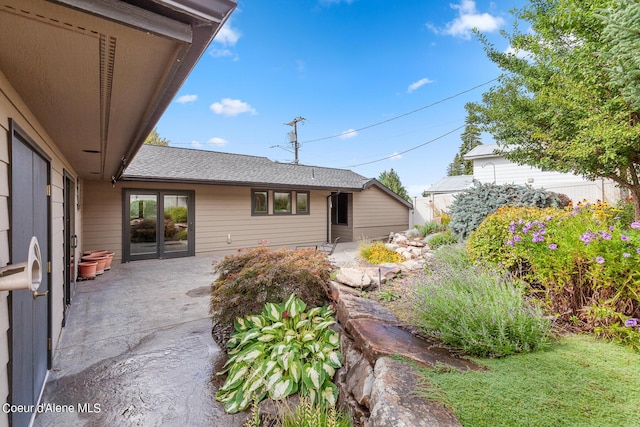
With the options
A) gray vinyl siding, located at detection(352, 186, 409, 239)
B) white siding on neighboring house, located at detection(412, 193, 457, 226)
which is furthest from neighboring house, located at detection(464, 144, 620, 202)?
gray vinyl siding, located at detection(352, 186, 409, 239)

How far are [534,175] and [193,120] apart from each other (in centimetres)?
2813

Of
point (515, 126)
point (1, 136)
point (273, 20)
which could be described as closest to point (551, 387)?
point (1, 136)

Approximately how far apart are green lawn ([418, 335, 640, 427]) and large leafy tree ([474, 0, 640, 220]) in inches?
134

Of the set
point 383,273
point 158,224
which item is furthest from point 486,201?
point 158,224

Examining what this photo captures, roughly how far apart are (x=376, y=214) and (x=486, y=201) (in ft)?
23.0

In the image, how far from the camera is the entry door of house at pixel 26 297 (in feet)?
6.11

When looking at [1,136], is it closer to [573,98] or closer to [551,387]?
[551,387]

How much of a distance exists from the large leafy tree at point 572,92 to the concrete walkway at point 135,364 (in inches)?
226

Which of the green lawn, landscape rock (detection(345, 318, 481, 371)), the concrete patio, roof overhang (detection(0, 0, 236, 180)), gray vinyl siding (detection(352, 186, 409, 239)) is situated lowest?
the concrete patio

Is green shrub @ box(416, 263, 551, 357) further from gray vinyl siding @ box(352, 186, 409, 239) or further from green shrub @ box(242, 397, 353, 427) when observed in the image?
gray vinyl siding @ box(352, 186, 409, 239)

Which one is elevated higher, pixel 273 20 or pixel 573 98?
pixel 273 20

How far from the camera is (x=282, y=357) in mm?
2709

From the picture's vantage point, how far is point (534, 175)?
14.6m

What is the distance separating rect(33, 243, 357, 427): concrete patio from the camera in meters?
2.46
